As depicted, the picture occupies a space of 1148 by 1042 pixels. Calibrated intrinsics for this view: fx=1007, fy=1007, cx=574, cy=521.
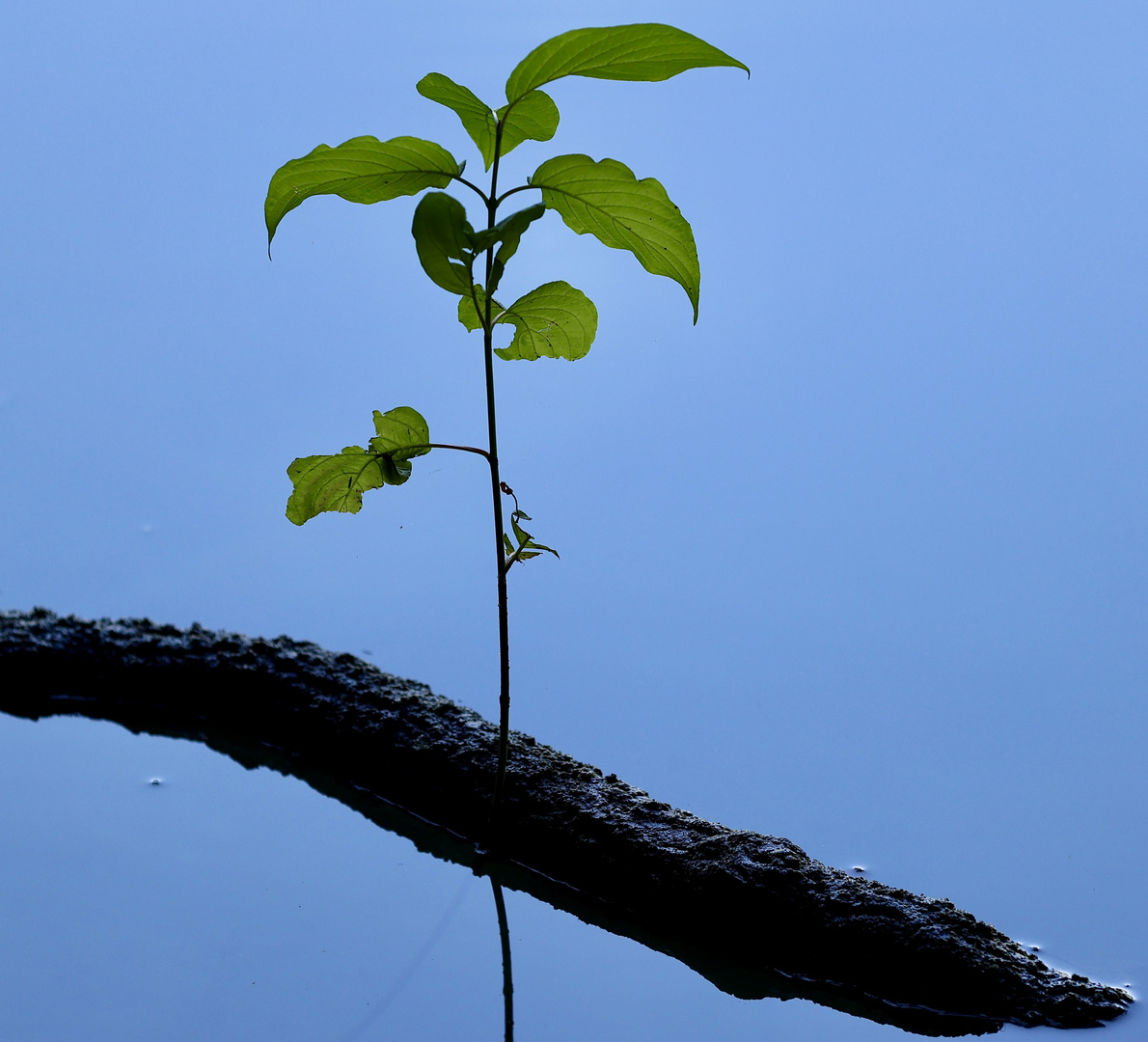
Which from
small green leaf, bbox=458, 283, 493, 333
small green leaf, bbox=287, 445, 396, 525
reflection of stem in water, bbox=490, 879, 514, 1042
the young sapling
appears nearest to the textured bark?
reflection of stem in water, bbox=490, 879, 514, 1042

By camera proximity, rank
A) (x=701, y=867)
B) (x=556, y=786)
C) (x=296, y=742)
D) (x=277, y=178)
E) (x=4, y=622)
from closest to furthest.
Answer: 1. (x=277, y=178)
2. (x=701, y=867)
3. (x=556, y=786)
4. (x=296, y=742)
5. (x=4, y=622)

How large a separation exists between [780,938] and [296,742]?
1.99ft

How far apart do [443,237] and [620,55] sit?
0.18m

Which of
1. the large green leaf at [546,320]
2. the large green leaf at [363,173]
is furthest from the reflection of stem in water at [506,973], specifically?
the large green leaf at [363,173]

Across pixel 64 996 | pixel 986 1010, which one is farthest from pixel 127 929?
pixel 986 1010

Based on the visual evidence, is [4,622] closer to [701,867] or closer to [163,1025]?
[163,1025]

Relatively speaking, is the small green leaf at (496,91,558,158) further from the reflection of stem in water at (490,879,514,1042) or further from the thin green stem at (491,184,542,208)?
the reflection of stem in water at (490,879,514,1042)

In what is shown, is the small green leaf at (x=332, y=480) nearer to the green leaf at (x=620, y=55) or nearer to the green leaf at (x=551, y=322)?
the green leaf at (x=551, y=322)

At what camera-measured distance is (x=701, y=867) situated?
2.98 ft

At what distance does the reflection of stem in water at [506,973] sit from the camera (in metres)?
0.79

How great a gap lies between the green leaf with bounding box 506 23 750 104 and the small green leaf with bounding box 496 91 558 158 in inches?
1.2

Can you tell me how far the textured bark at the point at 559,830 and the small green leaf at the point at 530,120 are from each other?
61 centimetres

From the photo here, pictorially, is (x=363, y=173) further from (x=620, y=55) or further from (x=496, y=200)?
(x=620, y=55)

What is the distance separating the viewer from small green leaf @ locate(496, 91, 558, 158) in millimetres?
776
